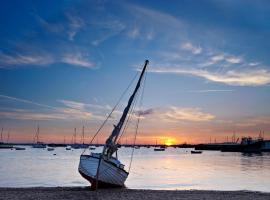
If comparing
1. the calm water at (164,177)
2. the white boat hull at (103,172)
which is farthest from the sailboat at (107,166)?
the calm water at (164,177)

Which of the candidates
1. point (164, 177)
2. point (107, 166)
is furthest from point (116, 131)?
point (164, 177)

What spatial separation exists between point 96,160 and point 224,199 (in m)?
13.0

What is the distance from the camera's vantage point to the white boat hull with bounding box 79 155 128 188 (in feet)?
120

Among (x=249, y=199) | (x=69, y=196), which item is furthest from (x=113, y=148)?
(x=249, y=199)

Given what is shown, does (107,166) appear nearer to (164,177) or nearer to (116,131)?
(116,131)

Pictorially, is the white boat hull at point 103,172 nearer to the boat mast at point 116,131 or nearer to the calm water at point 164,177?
the boat mast at point 116,131

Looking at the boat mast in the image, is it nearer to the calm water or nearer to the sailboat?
the sailboat

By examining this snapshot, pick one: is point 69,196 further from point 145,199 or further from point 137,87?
point 137,87

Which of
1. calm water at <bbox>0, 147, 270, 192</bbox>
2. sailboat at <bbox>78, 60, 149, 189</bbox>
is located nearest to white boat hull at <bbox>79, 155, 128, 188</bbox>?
sailboat at <bbox>78, 60, 149, 189</bbox>

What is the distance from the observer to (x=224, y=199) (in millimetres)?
29750

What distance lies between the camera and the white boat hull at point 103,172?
3653 cm

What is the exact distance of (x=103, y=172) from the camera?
36.6 metres

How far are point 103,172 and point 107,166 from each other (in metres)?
0.69

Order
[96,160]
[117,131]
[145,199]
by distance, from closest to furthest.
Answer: [145,199], [96,160], [117,131]
